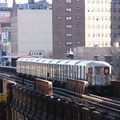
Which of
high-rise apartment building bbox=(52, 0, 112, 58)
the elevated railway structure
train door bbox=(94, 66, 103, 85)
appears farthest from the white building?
train door bbox=(94, 66, 103, 85)

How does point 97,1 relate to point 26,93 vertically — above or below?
above

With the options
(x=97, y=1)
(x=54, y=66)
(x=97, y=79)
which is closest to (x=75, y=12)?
(x=97, y=1)

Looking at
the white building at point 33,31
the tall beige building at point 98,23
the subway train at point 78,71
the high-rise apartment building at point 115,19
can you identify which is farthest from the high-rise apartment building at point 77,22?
the subway train at point 78,71

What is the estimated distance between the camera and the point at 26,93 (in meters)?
35.4

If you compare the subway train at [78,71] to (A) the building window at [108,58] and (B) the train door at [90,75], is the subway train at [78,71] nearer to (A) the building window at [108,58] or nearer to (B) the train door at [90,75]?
(B) the train door at [90,75]

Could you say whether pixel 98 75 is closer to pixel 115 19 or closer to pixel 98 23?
pixel 98 23

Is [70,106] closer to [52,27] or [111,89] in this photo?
[111,89]

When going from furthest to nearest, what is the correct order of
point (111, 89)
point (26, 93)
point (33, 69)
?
point (33, 69)
point (111, 89)
point (26, 93)

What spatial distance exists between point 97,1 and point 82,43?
10.4 metres

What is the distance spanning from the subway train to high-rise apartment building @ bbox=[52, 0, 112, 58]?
229 ft

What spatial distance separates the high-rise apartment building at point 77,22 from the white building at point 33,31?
→ 4551mm

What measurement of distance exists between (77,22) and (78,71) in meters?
88.5

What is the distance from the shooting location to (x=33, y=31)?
134 meters

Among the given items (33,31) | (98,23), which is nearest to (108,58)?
(98,23)
